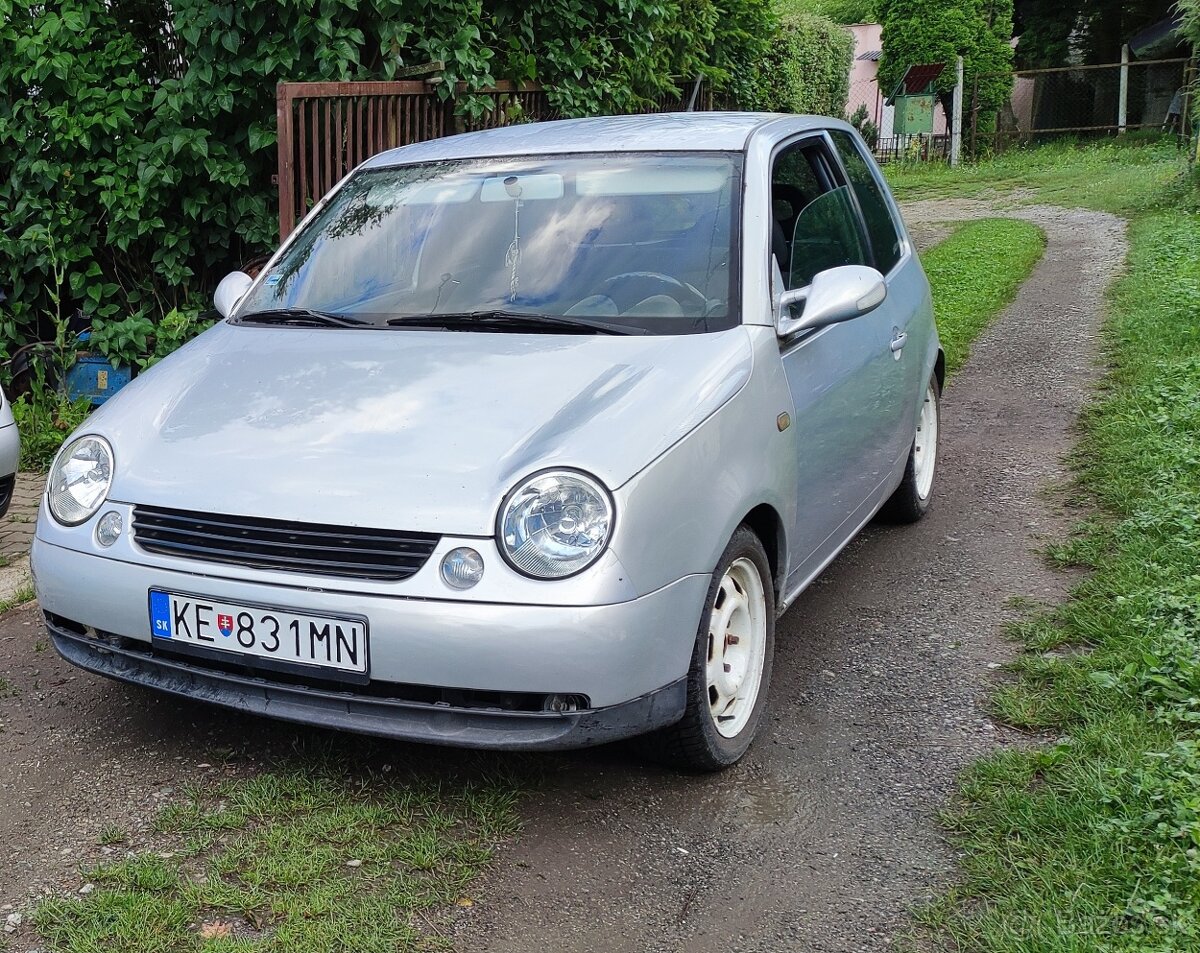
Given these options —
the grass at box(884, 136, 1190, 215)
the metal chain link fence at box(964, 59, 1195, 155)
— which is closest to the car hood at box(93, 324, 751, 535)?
the grass at box(884, 136, 1190, 215)

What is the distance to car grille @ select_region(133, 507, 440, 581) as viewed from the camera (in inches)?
112

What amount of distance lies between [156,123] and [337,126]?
3.59ft

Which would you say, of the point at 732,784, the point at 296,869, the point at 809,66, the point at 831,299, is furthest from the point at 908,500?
the point at 809,66

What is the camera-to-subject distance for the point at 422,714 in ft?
9.50

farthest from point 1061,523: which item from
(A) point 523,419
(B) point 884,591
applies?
(A) point 523,419

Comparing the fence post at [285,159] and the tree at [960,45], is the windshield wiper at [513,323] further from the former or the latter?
the tree at [960,45]

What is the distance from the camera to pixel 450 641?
2760mm

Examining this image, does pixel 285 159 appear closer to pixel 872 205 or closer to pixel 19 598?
pixel 19 598

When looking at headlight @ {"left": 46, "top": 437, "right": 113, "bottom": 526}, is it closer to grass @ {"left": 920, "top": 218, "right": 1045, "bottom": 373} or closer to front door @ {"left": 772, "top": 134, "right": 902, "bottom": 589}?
front door @ {"left": 772, "top": 134, "right": 902, "bottom": 589}

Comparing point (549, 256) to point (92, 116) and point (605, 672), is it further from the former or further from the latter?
point (92, 116)

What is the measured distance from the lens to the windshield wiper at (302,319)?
384cm

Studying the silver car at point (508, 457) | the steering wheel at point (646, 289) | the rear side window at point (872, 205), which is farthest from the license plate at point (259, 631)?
the rear side window at point (872, 205)

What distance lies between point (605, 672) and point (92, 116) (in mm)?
5153

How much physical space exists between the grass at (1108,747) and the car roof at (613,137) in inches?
75.5
